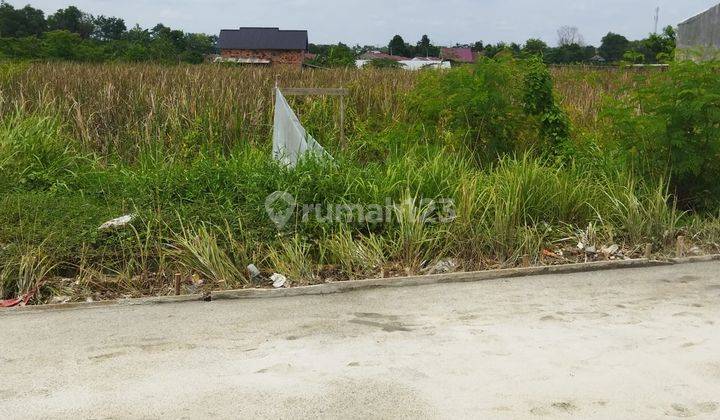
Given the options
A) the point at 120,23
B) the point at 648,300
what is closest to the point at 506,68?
the point at 648,300

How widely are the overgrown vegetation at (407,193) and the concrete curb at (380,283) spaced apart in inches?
9.8

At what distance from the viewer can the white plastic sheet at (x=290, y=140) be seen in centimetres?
712

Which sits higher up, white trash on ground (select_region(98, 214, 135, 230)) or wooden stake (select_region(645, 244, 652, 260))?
white trash on ground (select_region(98, 214, 135, 230))

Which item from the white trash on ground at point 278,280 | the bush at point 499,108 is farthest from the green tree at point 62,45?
the white trash on ground at point 278,280

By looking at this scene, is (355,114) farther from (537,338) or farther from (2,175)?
(537,338)

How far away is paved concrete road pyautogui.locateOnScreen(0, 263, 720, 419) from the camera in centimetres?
337

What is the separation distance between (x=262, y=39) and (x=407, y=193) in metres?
64.1

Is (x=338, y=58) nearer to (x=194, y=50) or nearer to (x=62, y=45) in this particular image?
(x=62, y=45)

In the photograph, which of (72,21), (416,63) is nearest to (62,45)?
(416,63)

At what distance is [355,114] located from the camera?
448 inches

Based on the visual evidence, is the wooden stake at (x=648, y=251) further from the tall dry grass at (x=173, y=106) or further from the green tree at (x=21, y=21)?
the green tree at (x=21, y=21)

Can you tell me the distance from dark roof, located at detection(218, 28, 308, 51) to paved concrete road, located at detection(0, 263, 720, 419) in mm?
62075

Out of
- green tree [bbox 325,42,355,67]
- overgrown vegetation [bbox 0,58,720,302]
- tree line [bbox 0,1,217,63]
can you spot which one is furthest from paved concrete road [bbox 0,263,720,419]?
green tree [bbox 325,42,355,67]

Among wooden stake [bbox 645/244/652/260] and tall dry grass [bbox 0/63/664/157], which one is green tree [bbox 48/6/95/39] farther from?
wooden stake [bbox 645/244/652/260]
